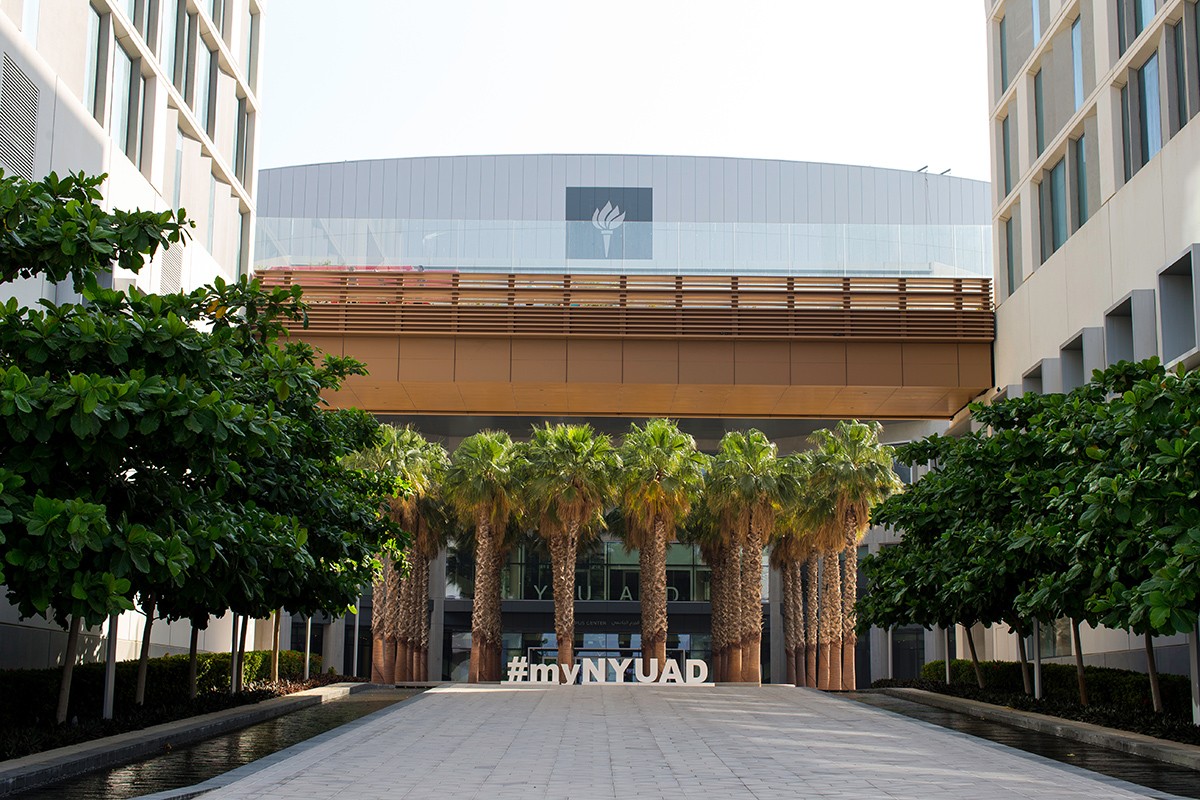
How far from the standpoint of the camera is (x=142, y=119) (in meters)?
24.6

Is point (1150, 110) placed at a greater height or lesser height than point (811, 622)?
greater

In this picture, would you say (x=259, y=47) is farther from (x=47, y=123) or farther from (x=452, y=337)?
(x=47, y=123)

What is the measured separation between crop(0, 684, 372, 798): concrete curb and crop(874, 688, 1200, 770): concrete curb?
10476 millimetres

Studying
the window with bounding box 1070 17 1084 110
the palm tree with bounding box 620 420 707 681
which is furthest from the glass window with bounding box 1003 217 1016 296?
the palm tree with bounding box 620 420 707 681

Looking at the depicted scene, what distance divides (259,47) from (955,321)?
61.2 feet

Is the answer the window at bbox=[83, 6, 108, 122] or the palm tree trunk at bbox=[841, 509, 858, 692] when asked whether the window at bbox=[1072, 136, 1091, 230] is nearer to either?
the palm tree trunk at bbox=[841, 509, 858, 692]

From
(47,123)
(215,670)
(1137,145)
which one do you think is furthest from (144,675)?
(1137,145)

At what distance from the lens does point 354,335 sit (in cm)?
3169

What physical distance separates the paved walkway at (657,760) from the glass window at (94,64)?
1094 cm

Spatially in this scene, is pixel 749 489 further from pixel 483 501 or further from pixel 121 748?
pixel 121 748

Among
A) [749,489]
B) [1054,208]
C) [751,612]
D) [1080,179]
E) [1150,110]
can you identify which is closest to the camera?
[1150,110]

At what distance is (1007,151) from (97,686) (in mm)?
24959

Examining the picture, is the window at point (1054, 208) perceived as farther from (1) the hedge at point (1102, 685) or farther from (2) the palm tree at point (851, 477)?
(2) the palm tree at point (851, 477)

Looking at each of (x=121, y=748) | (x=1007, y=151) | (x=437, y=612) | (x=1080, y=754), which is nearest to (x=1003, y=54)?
(x=1007, y=151)
